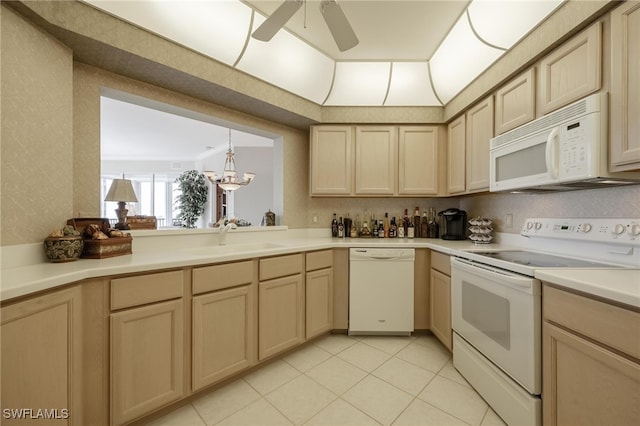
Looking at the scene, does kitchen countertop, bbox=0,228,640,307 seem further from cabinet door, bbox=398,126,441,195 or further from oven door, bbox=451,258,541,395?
cabinet door, bbox=398,126,441,195

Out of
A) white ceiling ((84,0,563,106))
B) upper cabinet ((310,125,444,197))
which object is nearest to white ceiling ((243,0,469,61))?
white ceiling ((84,0,563,106))

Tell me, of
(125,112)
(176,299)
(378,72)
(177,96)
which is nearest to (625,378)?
(176,299)

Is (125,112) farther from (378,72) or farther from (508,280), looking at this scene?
(508,280)

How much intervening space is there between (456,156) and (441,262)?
1113 mm

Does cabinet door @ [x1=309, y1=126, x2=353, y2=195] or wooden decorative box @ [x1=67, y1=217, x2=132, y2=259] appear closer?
wooden decorative box @ [x1=67, y1=217, x2=132, y2=259]

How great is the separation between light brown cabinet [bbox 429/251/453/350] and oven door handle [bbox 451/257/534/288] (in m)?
0.24

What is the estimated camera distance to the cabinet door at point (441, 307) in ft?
6.98

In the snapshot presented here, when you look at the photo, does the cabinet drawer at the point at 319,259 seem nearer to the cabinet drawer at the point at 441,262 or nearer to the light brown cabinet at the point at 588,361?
the cabinet drawer at the point at 441,262

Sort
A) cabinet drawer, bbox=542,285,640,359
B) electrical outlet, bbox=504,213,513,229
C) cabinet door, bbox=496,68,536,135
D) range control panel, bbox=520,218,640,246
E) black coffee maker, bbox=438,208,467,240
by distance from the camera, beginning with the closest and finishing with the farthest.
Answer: cabinet drawer, bbox=542,285,640,359 < range control panel, bbox=520,218,640,246 < cabinet door, bbox=496,68,536,135 < electrical outlet, bbox=504,213,513,229 < black coffee maker, bbox=438,208,467,240

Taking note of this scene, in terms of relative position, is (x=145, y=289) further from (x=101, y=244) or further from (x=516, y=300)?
(x=516, y=300)

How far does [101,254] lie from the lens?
1485mm

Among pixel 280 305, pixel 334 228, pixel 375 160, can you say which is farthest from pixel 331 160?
pixel 280 305

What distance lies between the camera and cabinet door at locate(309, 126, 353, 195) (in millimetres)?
2846

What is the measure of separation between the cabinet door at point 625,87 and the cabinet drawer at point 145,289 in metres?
2.33
